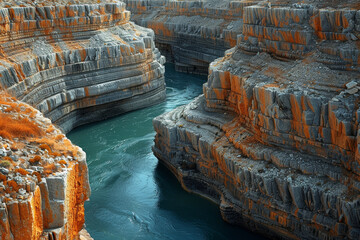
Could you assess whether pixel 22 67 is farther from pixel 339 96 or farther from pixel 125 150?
pixel 339 96

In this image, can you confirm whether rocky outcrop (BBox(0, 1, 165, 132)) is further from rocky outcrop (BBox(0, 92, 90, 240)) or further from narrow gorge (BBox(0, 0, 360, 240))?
rocky outcrop (BBox(0, 92, 90, 240))

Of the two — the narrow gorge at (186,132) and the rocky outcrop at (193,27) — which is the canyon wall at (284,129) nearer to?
the narrow gorge at (186,132)

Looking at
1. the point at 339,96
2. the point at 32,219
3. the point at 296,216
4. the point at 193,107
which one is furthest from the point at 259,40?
the point at 32,219

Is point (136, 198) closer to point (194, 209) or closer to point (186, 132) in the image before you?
point (194, 209)

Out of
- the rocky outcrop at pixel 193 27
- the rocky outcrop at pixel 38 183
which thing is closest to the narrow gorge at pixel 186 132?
the rocky outcrop at pixel 38 183

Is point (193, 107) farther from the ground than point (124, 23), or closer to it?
closer to it
